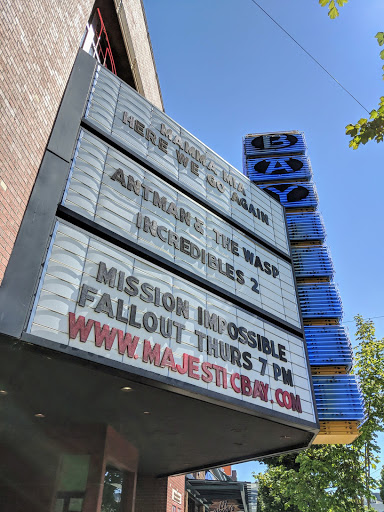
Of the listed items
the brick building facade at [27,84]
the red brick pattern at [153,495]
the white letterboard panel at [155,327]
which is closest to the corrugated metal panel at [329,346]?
the white letterboard panel at [155,327]

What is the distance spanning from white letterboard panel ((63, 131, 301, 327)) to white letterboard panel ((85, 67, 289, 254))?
1.93 feet

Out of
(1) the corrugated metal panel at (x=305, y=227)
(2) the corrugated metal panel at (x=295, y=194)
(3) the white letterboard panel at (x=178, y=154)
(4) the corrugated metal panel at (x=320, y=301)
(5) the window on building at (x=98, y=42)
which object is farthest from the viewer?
(2) the corrugated metal panel at (x=295, y=194)

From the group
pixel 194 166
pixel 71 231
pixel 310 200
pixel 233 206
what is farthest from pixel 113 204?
pixel 310 200

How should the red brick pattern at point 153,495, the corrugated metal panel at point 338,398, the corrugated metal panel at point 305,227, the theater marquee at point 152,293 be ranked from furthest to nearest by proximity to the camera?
the corrugated metal panel at point 305,227
the red brick pattern at point 153,495
the corrugated metal panel at point 338,398
the theater marquee at point 152,293

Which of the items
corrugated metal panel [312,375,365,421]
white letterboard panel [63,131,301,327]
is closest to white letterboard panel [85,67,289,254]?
white letterboard panel [63,131,301,327]

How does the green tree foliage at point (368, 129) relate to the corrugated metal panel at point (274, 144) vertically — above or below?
below

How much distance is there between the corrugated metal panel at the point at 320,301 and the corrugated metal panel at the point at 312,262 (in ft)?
1.46

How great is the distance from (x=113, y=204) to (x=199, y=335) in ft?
9.77

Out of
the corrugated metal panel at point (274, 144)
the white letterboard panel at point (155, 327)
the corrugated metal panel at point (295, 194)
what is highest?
the corrugated metal panel at point (274, 144)

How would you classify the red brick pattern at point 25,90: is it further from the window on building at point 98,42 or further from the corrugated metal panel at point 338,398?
the corrugated metal panel at point 338,398

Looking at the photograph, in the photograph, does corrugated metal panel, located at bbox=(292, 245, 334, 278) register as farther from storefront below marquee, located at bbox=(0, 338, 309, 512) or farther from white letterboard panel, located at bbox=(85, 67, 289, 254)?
storefront below marquee, located at bbox=(0, 338, 309, 512)

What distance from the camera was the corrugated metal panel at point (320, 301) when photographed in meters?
13.6

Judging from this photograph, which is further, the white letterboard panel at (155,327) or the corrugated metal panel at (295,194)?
the corrugated metal panel at (295,194)

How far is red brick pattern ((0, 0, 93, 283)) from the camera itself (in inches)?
258
